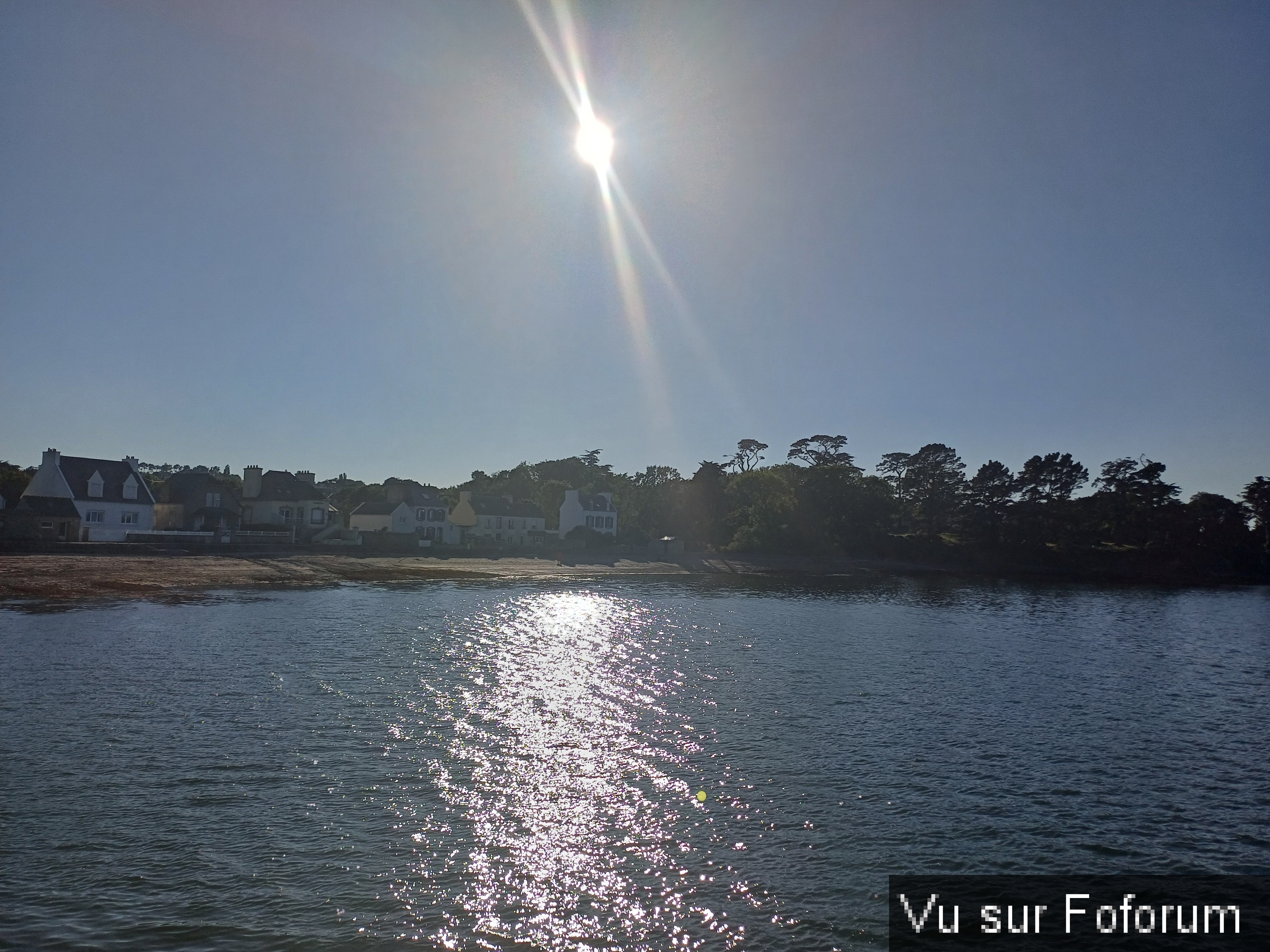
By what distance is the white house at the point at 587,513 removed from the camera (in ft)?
399

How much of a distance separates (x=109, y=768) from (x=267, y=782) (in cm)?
364

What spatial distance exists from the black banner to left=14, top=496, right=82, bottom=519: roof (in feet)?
274

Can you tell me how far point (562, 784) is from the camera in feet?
57.6

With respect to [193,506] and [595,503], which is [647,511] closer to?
[595,503]

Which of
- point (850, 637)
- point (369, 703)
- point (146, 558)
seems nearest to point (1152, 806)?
point (369, 703)

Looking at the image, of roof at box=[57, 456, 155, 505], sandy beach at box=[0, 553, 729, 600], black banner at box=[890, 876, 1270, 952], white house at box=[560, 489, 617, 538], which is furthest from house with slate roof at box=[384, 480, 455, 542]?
black banner at box=[890, 876, 1270, 952]

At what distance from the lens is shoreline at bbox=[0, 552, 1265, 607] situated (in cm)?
5106

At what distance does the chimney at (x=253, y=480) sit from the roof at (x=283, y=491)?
0.26 meters

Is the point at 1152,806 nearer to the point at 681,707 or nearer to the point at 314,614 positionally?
the point at 681,707

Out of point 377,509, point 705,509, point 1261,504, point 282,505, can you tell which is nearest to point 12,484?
point 282,505

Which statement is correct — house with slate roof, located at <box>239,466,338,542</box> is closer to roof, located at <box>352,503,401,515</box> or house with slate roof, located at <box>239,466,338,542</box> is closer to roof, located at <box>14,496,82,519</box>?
roof, located at <box>352,503,401,515</box>

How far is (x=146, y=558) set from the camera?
219 ft

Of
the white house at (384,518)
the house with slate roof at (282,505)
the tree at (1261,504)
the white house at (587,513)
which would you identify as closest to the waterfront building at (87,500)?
the house with slate roof at (282,505)

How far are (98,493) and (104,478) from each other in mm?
2111
